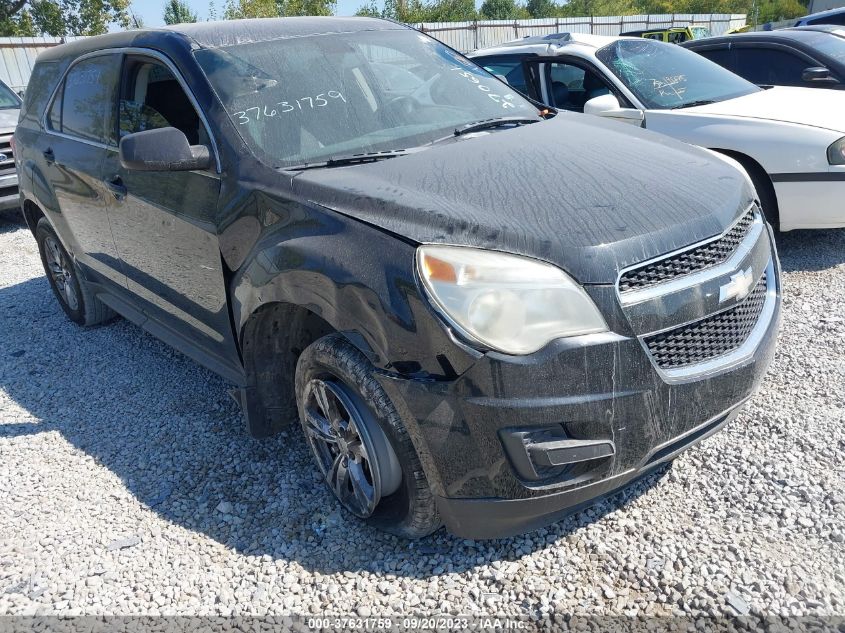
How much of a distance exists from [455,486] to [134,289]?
2.50 meters

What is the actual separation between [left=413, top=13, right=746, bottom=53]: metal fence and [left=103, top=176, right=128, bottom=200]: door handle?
17007 mm

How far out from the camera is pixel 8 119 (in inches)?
346

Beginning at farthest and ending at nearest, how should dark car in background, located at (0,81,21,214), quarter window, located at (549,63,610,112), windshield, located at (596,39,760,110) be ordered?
dark car in background, located at (0,81,21,214), quarter window, located at (549,63,610,112), windshield, located at (596,39,760,110)

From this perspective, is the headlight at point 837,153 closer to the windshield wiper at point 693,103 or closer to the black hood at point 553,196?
the windshield wiper at point 693,103

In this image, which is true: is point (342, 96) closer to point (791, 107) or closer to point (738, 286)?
point (738, 286)

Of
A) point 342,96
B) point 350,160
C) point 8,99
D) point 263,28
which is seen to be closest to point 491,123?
point 342,96

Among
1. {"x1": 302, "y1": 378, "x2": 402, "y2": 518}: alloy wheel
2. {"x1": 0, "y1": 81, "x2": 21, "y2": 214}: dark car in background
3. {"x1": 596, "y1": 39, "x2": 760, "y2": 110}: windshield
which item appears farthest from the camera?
{"x1": 0, "y1": 81, "x2": 21, "y2": 214}: dark car in background

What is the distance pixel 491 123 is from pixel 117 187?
1954 mm

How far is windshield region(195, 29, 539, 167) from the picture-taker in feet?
9.44

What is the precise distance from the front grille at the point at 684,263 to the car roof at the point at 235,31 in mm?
2127

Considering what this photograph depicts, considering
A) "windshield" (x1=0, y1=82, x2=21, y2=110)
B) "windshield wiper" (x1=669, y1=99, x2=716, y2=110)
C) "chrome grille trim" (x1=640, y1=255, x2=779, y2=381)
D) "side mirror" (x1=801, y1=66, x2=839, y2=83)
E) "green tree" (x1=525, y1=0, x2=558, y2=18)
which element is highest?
"green tree" (x1=525, y1=0, x2=558, y2=18)

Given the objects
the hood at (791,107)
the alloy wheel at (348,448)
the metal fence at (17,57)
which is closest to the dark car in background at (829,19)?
the hood at (791,107)

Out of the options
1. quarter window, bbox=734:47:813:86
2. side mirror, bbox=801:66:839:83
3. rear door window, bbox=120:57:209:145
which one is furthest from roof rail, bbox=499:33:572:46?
rear door window, bbox=120:57:209:145

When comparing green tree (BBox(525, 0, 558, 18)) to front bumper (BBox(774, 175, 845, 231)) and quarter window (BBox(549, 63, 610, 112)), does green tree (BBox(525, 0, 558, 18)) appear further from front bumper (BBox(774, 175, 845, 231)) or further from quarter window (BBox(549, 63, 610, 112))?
front bumper (BBox(774, 175, 845, 231))
